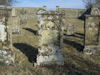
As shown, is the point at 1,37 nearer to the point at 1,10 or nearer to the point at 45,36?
the point at 1,10

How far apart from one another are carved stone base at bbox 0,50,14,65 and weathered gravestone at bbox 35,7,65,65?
0.97m

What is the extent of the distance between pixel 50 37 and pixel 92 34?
8.83ft

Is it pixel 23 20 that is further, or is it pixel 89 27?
pixel 23 20

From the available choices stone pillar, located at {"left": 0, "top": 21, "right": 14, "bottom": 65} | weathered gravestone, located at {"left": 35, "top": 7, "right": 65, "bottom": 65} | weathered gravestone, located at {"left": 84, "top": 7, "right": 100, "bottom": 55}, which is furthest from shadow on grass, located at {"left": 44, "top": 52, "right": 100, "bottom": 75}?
stone pillar, located at {"left": 0, "top": 21, "right": 14, "bottom": 65}

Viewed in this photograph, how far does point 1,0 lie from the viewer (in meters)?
27.9

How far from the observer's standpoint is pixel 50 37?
5.75 meters

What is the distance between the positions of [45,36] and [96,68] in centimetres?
211

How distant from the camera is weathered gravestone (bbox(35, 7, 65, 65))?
18.5 ft

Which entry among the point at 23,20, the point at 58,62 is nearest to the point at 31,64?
the point at 58,62

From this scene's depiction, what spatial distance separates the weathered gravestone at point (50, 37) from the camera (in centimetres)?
564

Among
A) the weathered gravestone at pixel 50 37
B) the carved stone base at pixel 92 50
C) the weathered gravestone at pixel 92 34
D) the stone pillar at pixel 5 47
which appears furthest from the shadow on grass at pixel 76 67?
the stone pillar at pixel 5 47

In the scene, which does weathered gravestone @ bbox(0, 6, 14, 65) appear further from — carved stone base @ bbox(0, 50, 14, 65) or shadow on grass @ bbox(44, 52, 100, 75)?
shadow on grass @ bbox(44, 52, 100, 75)

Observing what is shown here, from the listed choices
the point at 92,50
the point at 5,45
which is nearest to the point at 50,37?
the point at 5,45

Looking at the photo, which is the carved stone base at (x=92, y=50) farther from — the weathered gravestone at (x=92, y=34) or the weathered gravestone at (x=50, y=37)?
the weathered gravestone at (x=50, y=37)
